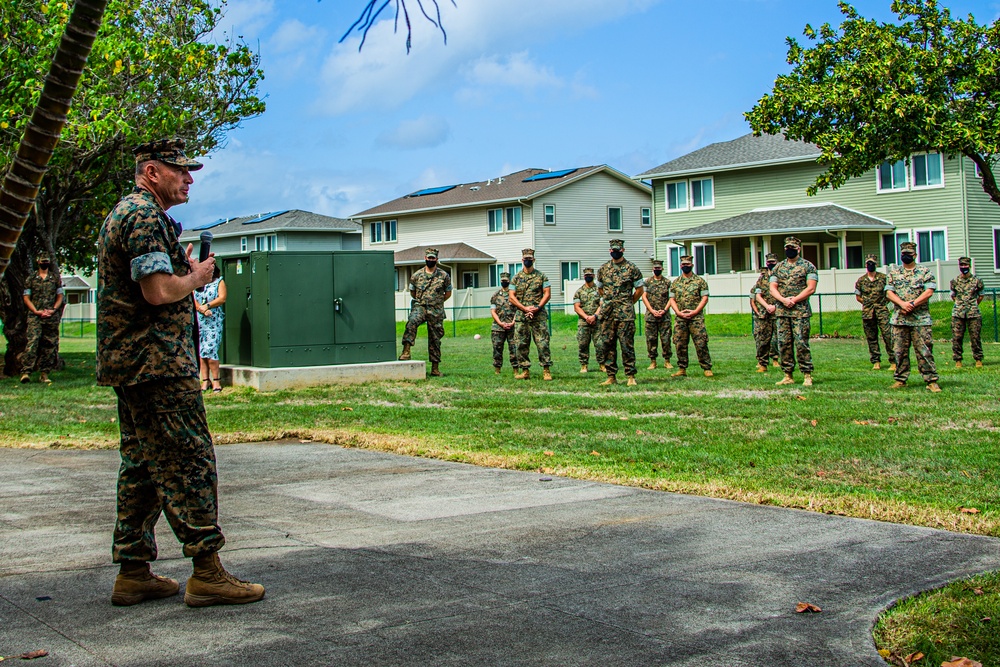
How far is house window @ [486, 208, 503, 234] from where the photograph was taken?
5544 centimetres

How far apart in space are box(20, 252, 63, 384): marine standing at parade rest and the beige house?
107 ft

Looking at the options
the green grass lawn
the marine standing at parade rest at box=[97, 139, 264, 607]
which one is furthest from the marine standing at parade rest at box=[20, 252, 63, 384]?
the marine standing at parade rest at box=[97, 139, 264, 607]

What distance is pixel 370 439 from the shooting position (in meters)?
10.7

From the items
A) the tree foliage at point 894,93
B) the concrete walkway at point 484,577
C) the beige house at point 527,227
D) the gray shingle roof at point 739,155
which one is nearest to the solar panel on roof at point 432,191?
the beige house at point 527,227

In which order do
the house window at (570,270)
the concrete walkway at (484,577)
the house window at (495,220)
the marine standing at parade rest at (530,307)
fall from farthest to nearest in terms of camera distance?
the house window at (495,220)
the house window at (570,270)
the marine standing at parade rest at (530,307)
the concrete walkway at (484,577)

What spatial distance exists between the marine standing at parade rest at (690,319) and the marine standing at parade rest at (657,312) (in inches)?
54.0

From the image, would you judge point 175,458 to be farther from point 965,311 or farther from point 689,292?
point 965,311

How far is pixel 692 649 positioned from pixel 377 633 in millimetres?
1276

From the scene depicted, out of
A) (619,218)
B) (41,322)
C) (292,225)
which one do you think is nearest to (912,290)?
(41,322)

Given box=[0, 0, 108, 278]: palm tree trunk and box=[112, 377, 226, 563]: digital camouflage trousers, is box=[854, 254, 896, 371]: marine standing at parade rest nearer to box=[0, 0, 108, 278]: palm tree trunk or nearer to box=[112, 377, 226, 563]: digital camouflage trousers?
box=[112, 377, 226, 563]: digital camouflage trousers

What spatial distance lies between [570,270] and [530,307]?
123 feet

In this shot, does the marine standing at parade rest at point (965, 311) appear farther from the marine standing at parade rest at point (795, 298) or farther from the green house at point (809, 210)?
the green house at point (809, 210)

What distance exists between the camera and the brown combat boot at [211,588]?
4.80 m

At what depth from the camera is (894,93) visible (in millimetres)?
25547
